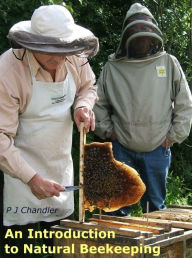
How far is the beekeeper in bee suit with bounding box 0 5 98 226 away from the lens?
108 inches

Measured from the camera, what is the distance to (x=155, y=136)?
4.18 metres

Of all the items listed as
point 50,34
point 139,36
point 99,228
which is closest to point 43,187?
point 99,228

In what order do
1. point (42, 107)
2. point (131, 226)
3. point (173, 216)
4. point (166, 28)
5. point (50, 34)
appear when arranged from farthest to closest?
point (166, 28) → point (173, 216) → point (42, 107) → point (131, 226) → point (50, 34)

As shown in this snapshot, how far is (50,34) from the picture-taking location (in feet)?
8.93

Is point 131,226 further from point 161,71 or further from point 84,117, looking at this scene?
point 161,71

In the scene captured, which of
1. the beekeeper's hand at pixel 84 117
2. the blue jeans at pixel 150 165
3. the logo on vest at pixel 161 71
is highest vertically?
the logo on vest at pixel 161 71

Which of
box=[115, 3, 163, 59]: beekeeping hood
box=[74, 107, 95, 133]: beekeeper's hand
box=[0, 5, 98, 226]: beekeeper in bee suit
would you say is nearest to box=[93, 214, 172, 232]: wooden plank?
box=[0, 5, 98, 226]: beekeeper in bee suit

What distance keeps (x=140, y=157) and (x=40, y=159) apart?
137cm

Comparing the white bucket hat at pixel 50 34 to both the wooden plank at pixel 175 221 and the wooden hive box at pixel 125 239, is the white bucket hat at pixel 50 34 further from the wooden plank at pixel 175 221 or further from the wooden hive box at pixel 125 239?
the wooden plank at pixel 175 221

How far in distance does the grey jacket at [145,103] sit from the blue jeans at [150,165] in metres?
0.06

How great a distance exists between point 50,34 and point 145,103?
164 cm

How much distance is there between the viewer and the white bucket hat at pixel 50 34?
2668mm

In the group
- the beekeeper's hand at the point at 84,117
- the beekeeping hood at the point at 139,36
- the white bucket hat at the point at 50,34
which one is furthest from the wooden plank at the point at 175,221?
the beekeeping hood at the point at 139,36

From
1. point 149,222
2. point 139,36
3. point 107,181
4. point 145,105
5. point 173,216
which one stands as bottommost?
point 173,216
